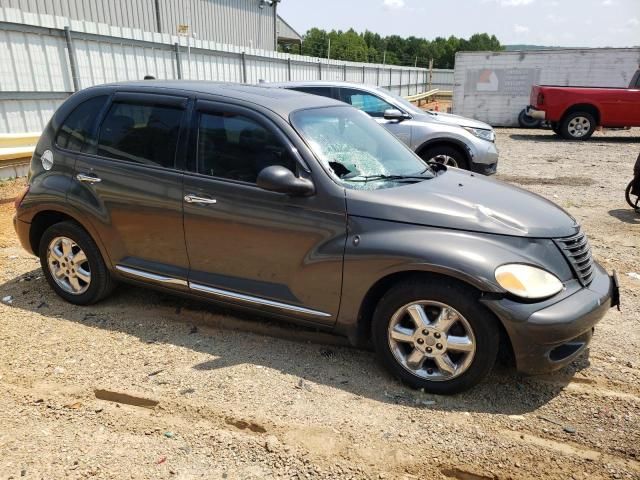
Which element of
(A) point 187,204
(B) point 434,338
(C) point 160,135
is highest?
(C) point 160,135

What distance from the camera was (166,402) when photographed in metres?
3.14

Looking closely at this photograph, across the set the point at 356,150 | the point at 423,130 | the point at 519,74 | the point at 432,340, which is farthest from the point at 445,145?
the point at 519,74

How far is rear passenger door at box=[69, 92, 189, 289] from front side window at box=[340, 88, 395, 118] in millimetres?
5201

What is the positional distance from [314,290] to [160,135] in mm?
1665

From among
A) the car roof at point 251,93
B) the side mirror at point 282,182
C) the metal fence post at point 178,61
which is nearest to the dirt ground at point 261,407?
the side mirror at point 282,182

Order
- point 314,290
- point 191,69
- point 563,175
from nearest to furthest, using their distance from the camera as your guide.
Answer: point 314,290 → point 563,175 → point 191,69

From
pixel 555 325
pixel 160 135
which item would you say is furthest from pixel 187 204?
pixel 555 325

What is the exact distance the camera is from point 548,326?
2.88 metres

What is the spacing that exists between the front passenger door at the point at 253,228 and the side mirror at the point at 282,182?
0.26ft

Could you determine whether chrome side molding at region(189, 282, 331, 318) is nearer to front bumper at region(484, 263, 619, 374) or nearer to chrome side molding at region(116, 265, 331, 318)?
chrome side molding at region(116, 265, 331, 318)

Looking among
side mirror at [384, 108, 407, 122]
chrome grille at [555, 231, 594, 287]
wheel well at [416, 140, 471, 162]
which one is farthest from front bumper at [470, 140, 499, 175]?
chrome grille at [555, 231, 594, 287]

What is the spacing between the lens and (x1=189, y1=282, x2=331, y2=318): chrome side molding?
3441 millimetres

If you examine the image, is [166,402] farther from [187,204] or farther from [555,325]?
[555,325]

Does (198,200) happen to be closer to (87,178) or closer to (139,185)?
(139,185)
